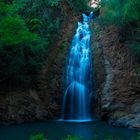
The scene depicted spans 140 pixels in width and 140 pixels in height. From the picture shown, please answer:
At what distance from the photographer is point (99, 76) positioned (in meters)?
21.9

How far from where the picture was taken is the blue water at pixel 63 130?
15.6 meters

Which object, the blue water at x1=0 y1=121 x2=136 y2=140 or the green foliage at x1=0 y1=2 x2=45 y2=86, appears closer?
the blue water at x1=0 y1=121 x2=136 y2=140

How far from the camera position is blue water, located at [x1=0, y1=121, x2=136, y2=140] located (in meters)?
15.6

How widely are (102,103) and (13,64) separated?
5.16 meters

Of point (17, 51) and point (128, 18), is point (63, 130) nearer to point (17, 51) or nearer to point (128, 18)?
point (17, 51)

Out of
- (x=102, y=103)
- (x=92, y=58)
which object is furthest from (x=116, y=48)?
(x=102, y=103)

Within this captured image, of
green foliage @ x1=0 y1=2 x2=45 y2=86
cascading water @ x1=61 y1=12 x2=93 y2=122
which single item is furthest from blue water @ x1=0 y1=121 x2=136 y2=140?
green foliage @ x1=0 y1=2 x2=45 y2=86

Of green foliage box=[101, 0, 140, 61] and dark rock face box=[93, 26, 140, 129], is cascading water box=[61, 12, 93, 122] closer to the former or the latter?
dark rock face box=[93, 26, 140, 129]

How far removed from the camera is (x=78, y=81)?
2208cm

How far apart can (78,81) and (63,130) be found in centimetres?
530

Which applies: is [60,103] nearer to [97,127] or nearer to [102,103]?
[102,103]

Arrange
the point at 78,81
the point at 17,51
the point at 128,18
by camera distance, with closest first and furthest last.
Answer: the point at 17,51 → the point at 128,18 → the point at 78,81

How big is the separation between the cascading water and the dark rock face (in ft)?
2.24

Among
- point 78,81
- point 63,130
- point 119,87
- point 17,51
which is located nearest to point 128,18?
point 119,87
